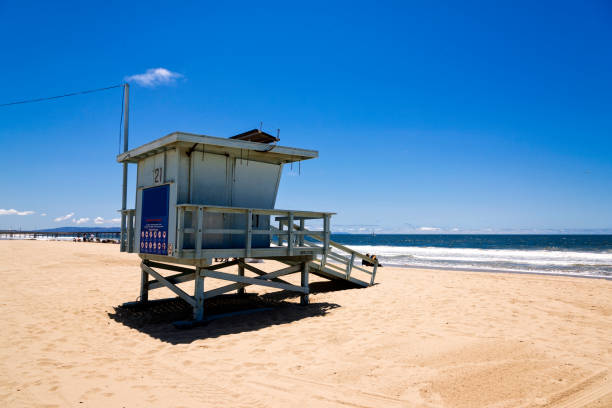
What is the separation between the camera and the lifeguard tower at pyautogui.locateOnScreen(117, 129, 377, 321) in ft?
25.4

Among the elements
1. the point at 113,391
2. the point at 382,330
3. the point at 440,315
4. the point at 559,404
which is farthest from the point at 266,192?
the point at 559,404

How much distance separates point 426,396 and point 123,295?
9436 millimetres

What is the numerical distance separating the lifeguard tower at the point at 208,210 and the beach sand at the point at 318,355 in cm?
123

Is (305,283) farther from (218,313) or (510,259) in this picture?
(510,259)

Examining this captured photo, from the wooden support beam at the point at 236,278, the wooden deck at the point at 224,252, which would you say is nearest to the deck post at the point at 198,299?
the wooden deck at the point at 224,252

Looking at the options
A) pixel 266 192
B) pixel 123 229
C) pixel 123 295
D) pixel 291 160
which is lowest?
pixel 123 295

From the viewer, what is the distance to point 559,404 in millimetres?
4340

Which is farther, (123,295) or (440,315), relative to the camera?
(123,295)

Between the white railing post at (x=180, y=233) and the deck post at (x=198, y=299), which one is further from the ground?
the white railing post at (x=180, y=233)

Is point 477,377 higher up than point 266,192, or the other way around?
point 266,192

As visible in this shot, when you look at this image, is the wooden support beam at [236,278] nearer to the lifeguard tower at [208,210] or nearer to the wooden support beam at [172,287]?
the lifeguard tower at [208,210]

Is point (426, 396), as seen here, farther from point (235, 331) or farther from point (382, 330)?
point (235, 331)

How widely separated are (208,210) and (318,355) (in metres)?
3.42

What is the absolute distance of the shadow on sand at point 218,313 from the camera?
7.46 m
